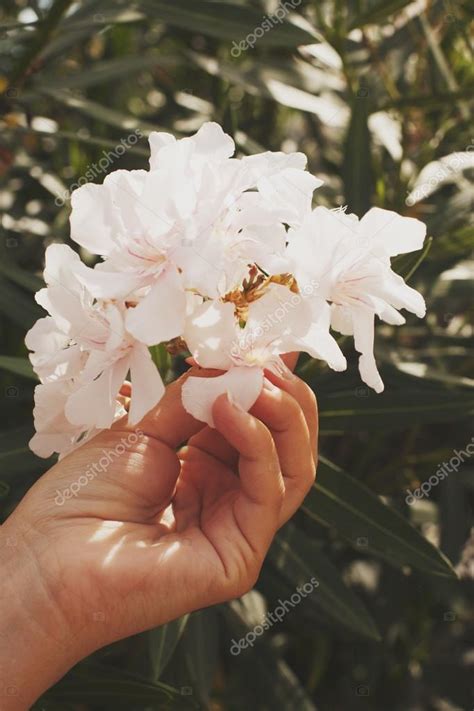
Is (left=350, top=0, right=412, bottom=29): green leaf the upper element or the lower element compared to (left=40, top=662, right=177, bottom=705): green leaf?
upper

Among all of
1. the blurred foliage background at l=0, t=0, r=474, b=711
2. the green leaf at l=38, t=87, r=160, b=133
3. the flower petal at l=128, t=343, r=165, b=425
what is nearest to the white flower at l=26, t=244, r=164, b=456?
the flower petal at l=128, t=343, r=165, b=425

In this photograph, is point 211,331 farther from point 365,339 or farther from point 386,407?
point 386,407

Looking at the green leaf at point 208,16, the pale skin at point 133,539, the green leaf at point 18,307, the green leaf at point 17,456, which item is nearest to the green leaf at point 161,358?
the pale skin at point 133,539

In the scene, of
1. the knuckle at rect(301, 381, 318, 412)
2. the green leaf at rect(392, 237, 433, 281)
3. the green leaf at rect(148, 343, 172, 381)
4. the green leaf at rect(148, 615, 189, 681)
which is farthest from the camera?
the green leaf at rect(148, 615, 189, 681)

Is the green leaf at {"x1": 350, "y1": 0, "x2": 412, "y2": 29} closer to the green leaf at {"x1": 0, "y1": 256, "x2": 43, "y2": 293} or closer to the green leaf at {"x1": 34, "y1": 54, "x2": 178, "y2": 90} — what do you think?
the green leaf at {"x1": 34, "y1": 54, "x2": 178, "y2": 90}

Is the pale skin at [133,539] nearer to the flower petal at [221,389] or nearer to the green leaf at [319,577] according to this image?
the flower petal at [221,389]

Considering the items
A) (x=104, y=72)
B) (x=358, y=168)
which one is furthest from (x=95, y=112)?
(x=358, y=168)

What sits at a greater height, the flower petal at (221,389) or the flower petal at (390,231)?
the flower petal at (390,231)
